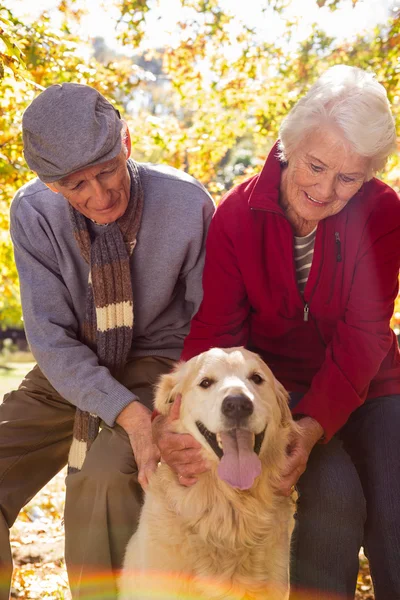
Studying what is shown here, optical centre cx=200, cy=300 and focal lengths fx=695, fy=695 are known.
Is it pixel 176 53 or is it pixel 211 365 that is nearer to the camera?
pixel 211 365

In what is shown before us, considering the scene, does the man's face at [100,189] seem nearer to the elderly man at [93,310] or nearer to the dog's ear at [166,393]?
the elderly man at [93,310]

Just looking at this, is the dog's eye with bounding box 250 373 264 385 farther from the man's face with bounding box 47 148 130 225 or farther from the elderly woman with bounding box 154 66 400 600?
the man's face with bounding box 47 148 130 225

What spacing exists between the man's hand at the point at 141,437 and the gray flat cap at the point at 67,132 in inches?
37.8

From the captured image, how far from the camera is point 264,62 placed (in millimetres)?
6105

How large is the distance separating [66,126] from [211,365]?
1.07 m

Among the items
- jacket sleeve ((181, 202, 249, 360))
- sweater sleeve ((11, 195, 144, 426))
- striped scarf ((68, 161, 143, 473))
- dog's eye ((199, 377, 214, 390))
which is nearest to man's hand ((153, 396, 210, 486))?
dog's eye ((199, 377, 214, 390))

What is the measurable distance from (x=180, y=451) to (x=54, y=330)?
0.84 metres

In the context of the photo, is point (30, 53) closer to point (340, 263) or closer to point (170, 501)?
point (340, 263)

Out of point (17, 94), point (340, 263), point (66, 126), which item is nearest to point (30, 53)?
point (17, 94)

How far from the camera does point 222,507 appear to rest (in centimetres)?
245

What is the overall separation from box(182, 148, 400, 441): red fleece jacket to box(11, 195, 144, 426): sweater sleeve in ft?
1.30

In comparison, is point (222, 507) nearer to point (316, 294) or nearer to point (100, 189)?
point (316, 294)

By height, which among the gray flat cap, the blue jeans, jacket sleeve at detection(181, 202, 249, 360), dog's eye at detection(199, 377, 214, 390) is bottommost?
the blue jeans

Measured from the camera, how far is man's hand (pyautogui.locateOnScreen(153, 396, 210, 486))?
2.44 metres
